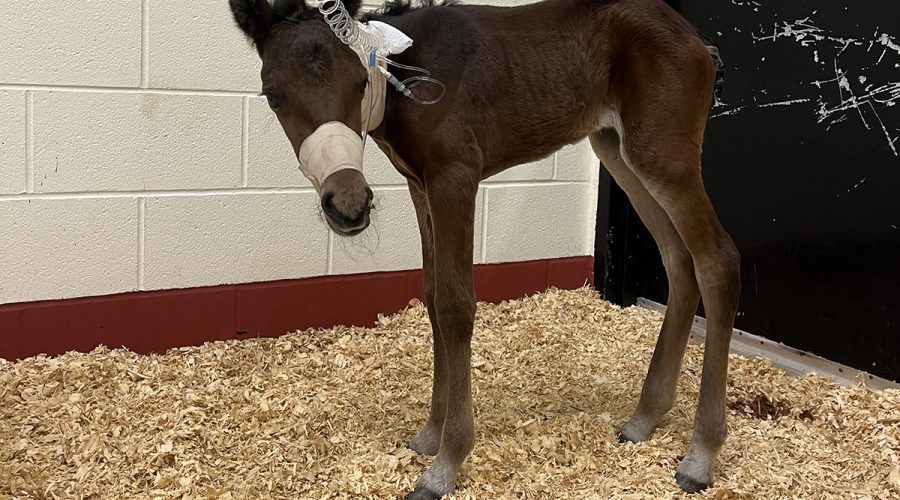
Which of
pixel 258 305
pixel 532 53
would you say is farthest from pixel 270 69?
pixel 258 305

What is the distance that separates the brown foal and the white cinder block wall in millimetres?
1194

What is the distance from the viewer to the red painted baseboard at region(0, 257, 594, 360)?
3092 millimetres

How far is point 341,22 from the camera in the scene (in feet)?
6.29

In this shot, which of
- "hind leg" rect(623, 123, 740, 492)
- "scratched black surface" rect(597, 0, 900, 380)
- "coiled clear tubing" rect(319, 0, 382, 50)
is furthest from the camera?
"scratched black surface" rect(597, 0, 900, 380)

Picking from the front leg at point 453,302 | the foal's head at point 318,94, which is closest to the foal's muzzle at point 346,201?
the foal's head at point 318,94

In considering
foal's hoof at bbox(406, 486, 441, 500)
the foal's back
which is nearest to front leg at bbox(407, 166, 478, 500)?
foal's hoof at bbox(406, 486, 441, 500)

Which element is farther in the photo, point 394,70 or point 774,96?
point 774,96

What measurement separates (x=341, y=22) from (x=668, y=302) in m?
1.26

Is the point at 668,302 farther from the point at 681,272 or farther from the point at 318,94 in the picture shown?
the point at 318,94

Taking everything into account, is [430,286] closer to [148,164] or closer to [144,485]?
[144,485]

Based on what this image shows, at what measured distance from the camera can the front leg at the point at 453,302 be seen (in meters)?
2.11

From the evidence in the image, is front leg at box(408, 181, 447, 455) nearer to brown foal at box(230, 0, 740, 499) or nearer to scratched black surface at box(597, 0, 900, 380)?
brown foal at box(230, 0, 740, 499)

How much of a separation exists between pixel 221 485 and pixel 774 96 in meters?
2.46

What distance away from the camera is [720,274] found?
2.27 meters
